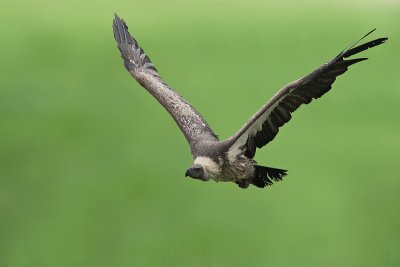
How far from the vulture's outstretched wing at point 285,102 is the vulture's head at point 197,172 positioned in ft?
0.50

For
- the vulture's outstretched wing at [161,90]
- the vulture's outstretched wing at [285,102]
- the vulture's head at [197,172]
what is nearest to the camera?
the vulture's outstretched wing at [285,102]

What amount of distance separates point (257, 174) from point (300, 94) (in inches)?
21.4

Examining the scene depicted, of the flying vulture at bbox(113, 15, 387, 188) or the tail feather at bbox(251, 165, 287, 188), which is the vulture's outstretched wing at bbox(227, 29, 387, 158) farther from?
the tail feather at bbox(251, 165, 287, 188)

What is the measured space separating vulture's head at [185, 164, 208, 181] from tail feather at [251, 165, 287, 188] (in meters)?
0.29

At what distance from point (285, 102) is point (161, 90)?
1.07 metres

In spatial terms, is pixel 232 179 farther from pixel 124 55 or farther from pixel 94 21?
pixel 94 21

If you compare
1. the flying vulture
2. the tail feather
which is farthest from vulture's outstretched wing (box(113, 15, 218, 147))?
the tail feather

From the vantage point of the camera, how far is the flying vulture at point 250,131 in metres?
3.50

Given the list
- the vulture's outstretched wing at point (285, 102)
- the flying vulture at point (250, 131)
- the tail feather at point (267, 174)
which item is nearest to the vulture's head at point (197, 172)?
the flying vulture at point (250, 131)

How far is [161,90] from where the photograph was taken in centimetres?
459

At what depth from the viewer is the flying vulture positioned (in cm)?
350

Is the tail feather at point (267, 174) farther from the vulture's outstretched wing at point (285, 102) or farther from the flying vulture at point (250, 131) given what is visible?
the vulture's outstretched wing at point (285, 102)

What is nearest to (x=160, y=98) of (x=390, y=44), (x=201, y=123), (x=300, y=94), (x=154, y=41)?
(x=201, y=123)

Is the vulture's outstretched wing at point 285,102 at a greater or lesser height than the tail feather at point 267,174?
greater
